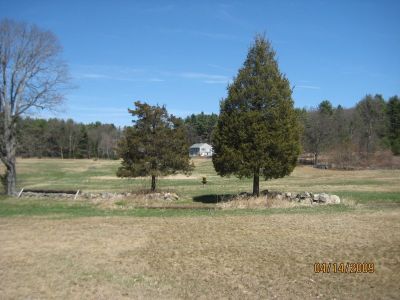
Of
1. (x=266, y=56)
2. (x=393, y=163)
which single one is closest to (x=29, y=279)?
(x=266, y=56)

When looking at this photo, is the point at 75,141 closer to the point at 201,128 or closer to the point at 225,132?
the point at 201,128

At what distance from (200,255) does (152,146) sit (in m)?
18.7

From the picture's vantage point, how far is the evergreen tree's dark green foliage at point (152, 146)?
96.1 feet

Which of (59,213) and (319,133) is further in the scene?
(319,133)

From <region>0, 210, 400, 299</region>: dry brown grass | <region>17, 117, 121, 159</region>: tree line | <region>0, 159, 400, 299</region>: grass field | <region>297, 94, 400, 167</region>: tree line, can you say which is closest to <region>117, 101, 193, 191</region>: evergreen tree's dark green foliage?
<region>0, 159, 400, 299</region>: grass field

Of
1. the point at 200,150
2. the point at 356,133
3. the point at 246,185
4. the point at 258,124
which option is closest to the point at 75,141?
the point at 200,150

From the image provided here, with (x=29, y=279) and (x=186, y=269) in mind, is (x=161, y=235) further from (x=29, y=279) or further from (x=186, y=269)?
(x=29, y=279)

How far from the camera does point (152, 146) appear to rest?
29469 millimetres

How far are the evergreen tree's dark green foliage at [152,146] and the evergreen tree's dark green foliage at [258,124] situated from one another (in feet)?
18.5

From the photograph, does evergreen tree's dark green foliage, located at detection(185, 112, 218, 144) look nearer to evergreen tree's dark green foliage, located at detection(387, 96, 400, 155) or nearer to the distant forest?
the distant forest

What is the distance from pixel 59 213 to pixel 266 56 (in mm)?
15177

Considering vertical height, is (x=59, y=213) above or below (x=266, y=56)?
below

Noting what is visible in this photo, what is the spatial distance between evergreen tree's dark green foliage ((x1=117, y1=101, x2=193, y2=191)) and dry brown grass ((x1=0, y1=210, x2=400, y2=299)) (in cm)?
1267

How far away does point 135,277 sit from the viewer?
9742 millimetres
